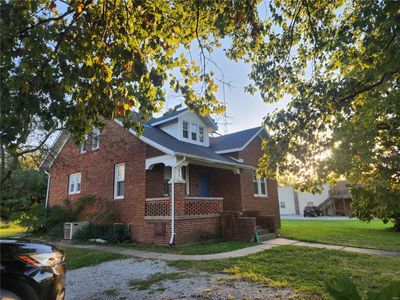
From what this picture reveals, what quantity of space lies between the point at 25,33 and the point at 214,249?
8.41 m

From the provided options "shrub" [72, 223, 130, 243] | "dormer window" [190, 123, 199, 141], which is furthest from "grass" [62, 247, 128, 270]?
"dormer window" [190, 123, 199, 141]

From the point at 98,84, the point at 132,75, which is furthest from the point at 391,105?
the point at 98,84

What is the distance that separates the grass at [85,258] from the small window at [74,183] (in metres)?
7.28

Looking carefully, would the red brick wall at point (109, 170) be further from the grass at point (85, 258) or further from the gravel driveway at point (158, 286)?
the gravel driveway at point (158, 286)

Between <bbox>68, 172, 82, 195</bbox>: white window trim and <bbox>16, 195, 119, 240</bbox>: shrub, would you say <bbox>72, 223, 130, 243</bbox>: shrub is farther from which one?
<bbox>68, 172, 82, 195</bbox>: white window trim

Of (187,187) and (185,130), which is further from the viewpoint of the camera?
(185,130)

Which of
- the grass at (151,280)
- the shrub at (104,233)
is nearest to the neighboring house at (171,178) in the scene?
the shrub at (104,233)

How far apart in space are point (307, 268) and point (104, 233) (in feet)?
32.2

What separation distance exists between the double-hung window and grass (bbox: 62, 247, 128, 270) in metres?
10.1

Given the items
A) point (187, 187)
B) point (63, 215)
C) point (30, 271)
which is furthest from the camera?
point (63, 215)

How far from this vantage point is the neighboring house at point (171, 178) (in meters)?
12.4

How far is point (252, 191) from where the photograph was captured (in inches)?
674

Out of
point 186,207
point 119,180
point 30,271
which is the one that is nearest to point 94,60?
point 30,271

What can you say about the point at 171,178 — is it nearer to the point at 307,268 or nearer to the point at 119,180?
the point at 119,180
